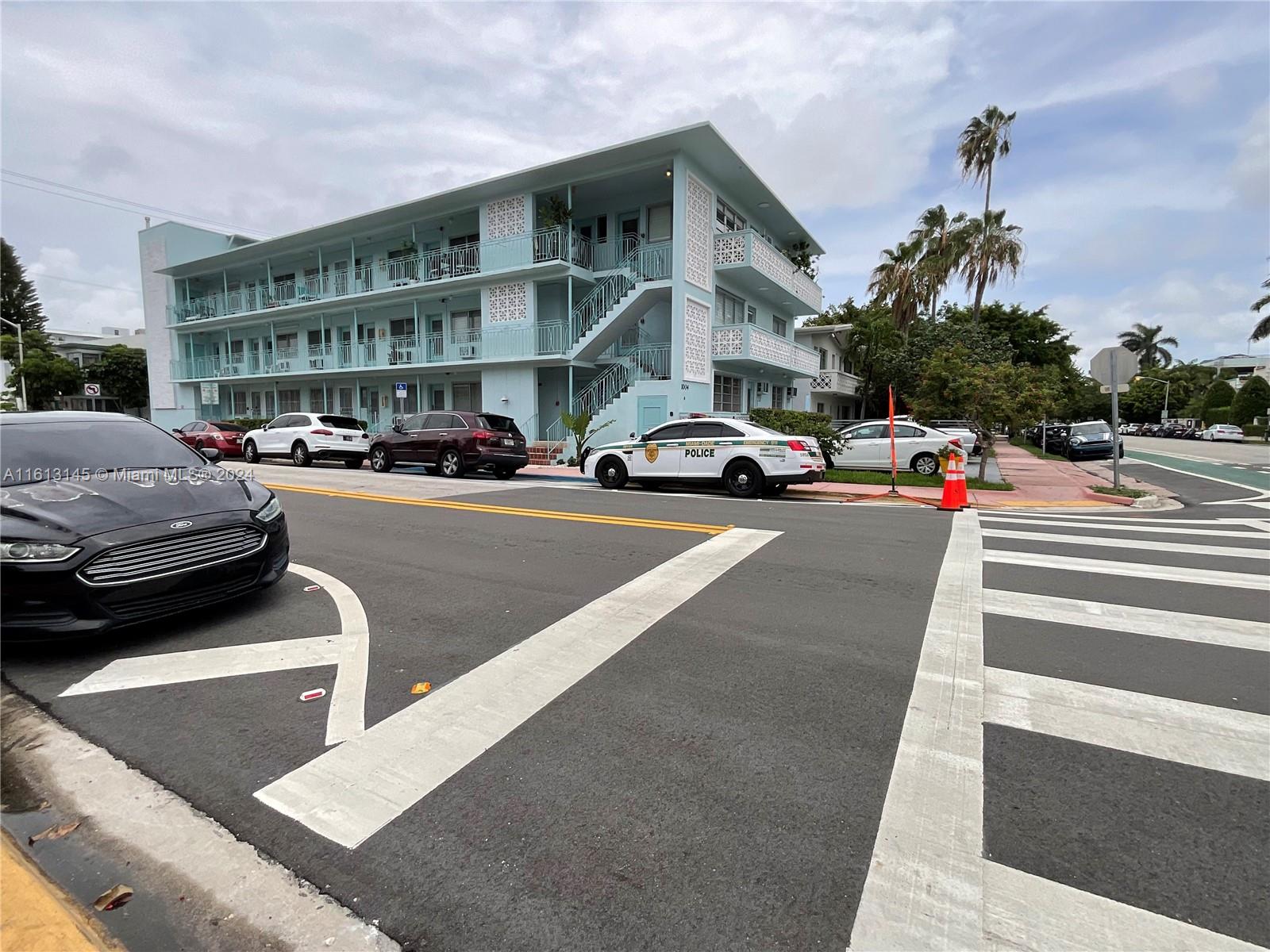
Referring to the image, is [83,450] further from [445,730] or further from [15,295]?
[15,295]

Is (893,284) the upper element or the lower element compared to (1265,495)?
upper

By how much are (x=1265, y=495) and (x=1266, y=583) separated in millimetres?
10996

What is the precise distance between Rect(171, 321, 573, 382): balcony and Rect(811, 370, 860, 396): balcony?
1917 centimetres

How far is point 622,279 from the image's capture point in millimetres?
20312

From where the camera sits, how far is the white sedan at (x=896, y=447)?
54.9 feet

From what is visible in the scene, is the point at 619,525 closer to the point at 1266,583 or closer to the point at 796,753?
the point at 796,753

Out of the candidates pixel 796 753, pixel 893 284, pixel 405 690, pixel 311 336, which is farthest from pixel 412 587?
pixel 893 284

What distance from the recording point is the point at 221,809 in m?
2.46

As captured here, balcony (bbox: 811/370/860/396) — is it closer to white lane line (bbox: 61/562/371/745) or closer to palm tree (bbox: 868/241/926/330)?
palm tree (bbox: 868/241/926/330)

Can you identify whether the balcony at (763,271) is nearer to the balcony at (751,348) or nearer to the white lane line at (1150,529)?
the balcony at (751,348)

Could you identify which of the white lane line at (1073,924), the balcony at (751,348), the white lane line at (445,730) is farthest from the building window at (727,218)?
the white lane line at (1073,924)

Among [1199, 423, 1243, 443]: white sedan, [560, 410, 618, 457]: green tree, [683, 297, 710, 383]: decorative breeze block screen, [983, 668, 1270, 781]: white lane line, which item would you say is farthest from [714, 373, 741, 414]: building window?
[1199, 423, 1243, 443]: white sedan

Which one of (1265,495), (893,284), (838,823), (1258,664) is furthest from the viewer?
Answer: (893,284)

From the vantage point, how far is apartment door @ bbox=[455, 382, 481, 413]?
24.4m
